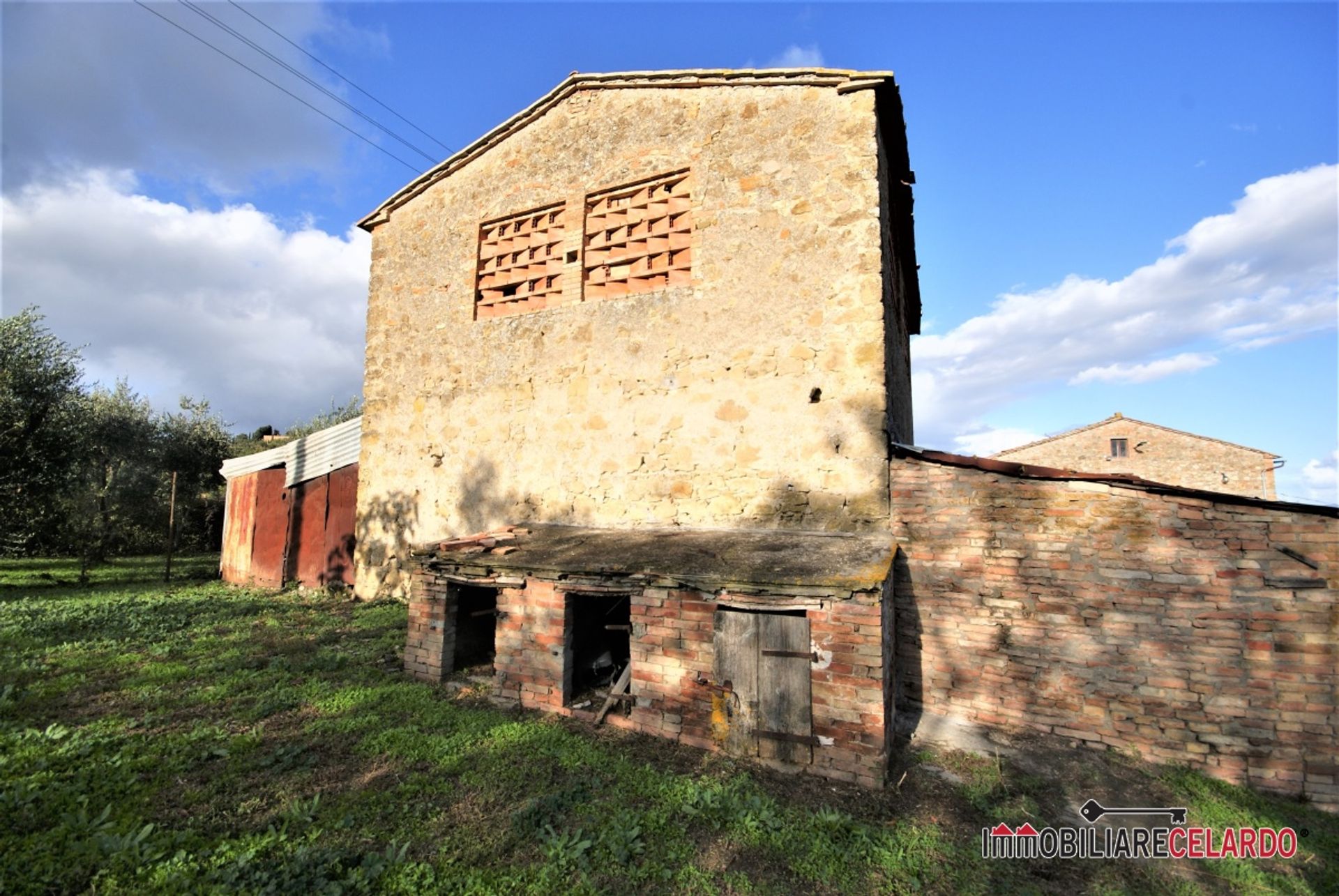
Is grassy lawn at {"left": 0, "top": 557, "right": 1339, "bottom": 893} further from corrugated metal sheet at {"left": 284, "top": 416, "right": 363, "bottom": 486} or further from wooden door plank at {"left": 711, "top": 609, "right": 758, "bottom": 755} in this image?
corrugated metal sheet at {"left": 284, "top": 416, "right": 363, "bottom": 486}

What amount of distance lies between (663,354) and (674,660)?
4106 millimetres

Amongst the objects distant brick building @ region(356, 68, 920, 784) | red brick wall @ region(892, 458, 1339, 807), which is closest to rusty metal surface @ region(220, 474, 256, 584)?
distant brick building @ region(356, 68, 920, 784)

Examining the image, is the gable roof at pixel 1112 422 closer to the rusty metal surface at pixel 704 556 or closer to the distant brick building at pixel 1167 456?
the distant brick building at pixel 1167 456

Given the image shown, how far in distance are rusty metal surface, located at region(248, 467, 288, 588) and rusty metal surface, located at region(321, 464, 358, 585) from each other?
Answer: 1.40 meters

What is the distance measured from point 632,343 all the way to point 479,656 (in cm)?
465

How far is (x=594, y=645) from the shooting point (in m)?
6.68

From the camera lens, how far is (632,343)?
25.5ft

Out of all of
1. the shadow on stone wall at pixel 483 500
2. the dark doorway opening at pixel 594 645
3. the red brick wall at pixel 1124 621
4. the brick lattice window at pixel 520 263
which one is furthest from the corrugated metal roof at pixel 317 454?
the red brick wall at pixel 1124 621

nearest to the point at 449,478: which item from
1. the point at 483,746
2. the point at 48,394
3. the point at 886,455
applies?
the point at 483,746

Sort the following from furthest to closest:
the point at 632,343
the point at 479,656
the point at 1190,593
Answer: the point at 632,343 < the point at 479,656 < the point at 1190,593

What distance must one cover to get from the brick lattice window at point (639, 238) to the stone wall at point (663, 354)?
7.9 inches

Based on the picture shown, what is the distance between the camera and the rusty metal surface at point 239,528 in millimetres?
12367

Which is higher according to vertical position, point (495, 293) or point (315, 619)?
point (495, 293)

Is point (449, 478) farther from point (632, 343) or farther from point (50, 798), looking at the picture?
point (50, 798)
